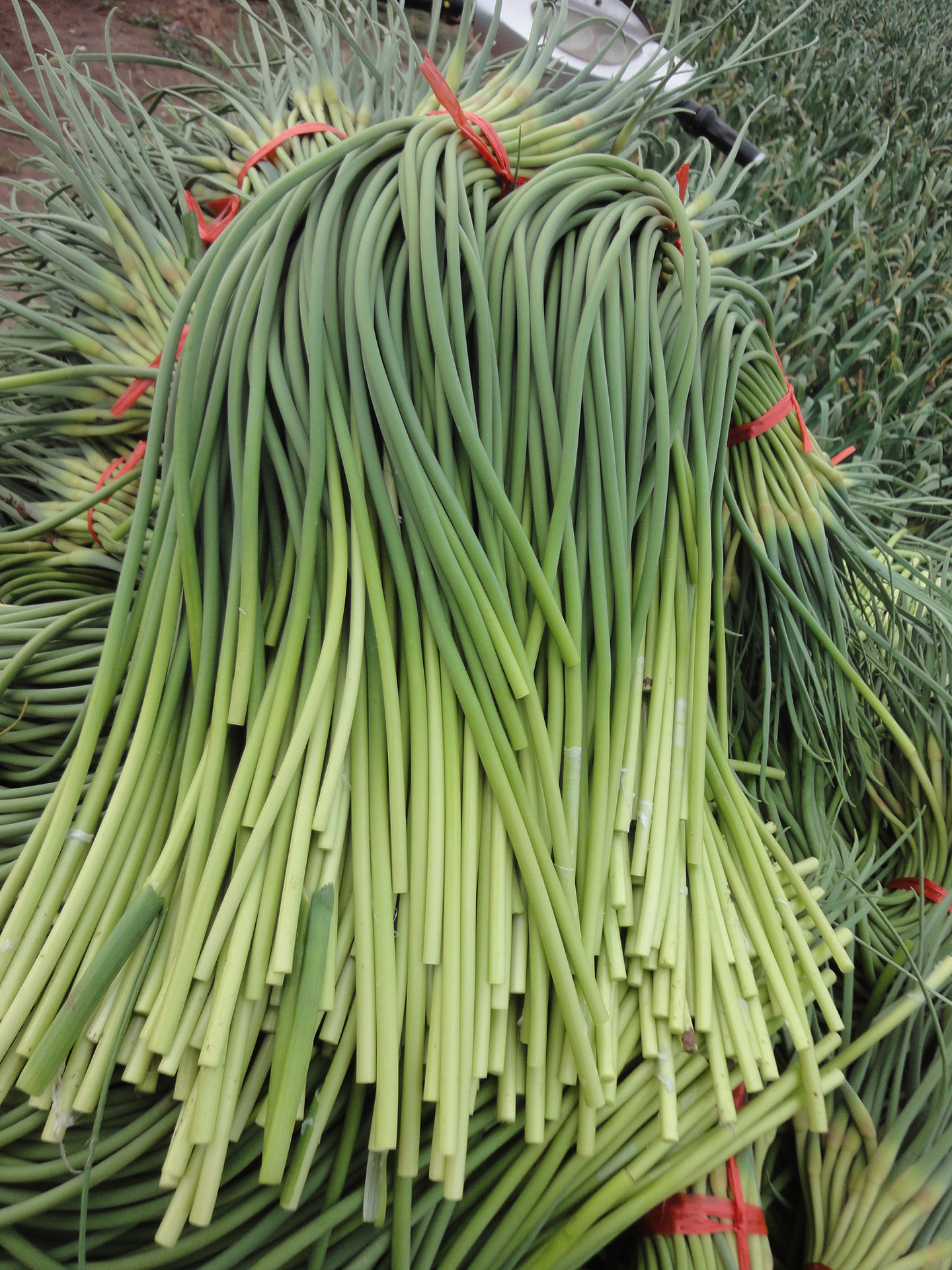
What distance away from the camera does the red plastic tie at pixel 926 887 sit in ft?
2.63

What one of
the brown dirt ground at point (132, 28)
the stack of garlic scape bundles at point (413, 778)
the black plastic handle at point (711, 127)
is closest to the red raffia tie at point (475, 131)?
the stack of garlic scape bundles at point (413, 778)

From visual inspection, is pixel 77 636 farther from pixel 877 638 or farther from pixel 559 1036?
pixel 877 638

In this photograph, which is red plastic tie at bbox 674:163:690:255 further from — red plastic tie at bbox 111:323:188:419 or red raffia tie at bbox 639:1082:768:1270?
red raffia tie at bbox 639:1082:768:1270

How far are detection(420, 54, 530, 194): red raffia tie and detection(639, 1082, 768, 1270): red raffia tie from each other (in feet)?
2.61

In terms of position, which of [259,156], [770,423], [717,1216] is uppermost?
[259,156]

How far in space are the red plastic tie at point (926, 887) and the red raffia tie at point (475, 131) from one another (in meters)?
0.81

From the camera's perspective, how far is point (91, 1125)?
49 cm

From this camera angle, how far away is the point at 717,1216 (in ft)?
1.91

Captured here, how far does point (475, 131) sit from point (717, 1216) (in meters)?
0.92

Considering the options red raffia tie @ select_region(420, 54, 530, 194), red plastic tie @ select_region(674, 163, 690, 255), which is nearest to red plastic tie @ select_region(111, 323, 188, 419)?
red raffia tie @ select_region(420, 54, 530, 194)

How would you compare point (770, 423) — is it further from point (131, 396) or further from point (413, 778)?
point (131, 396)

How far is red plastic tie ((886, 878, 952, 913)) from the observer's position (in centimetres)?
80

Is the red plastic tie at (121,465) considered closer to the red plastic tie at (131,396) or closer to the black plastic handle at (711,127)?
the red plastic tie at (131,396)

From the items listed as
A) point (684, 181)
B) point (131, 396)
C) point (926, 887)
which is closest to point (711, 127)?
point (684, 181)
